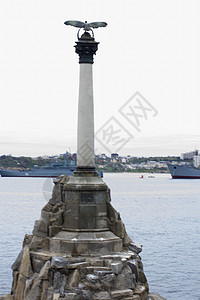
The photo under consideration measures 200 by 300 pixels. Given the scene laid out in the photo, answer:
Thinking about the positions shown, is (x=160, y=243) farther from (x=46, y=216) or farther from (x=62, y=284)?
(x=62, y=284)

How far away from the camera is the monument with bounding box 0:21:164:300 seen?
42.5 feet

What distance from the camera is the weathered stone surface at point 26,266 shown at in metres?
13.7

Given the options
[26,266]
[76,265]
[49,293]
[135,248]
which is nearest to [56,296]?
[49,293]

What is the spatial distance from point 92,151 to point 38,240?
321 cm

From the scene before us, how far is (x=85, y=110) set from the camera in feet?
50.0

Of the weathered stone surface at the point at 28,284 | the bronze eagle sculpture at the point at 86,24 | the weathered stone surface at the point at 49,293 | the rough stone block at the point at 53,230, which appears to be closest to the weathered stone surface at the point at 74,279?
the weathered stone surface at the point at 49,293

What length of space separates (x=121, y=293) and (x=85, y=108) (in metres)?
5.76

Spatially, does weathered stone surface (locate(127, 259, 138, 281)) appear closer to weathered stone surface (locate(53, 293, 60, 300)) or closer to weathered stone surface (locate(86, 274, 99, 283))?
weathered stone surface (locate(86, 274, 99, 283))

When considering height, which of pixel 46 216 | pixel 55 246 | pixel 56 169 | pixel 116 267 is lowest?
pixel 116 267

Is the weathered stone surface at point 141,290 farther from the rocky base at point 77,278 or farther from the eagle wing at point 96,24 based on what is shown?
the eagle wing at point 96,24

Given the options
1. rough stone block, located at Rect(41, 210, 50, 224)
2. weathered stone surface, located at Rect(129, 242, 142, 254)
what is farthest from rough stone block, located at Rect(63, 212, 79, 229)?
weathered stone surface, located at Rect(129, 242, 142, 254)

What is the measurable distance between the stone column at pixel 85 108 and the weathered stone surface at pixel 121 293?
3950 mm

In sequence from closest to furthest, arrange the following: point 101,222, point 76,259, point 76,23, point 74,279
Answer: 1. point 74,279
2. point 76,259
3. point 101,222
4. point 76,23

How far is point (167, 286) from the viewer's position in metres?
20.9
